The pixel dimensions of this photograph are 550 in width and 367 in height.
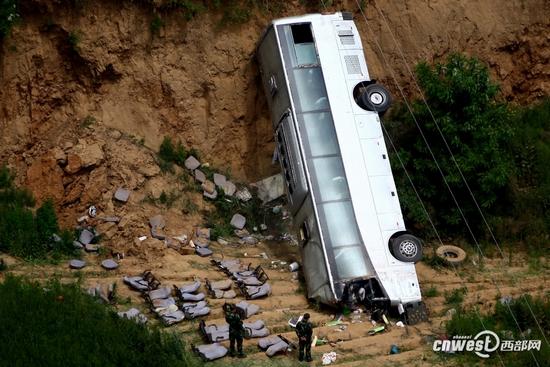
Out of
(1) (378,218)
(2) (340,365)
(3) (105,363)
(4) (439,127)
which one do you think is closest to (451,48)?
(4) (439,127)

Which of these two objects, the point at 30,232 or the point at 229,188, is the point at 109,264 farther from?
the point at 229,188

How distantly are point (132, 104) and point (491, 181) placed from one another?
6230 millimetres

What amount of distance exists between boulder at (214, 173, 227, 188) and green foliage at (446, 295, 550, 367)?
4818mm

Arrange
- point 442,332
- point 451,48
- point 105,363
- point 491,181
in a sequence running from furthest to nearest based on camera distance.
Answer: point 451,48 < point 491,181 < point 442,332 < point 105,363

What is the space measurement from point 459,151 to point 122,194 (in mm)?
5623

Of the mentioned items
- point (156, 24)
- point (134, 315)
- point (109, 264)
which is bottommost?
point (134, 315)

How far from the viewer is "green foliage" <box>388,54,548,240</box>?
15914 millimetres

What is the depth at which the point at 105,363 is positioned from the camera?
40.6ft

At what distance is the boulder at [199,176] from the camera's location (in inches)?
649

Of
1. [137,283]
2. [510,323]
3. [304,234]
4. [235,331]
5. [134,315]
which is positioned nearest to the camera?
[235,331]

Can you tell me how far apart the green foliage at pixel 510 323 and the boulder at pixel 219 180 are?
482 centimetres

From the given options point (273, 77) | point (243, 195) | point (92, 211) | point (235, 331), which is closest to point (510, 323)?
point (235, 331)

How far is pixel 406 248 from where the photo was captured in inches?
563

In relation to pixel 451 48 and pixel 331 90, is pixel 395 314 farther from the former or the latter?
pixel 451 48
